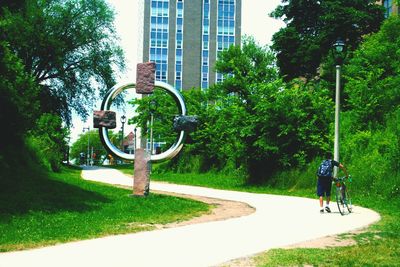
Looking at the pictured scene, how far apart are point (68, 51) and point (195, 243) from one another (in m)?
37.3

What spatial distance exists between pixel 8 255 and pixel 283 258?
3.99 metres

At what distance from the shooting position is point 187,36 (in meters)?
90.0

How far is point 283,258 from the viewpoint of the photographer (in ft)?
22.6

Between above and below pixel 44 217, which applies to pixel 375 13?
above

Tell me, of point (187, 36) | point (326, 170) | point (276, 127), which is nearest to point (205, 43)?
point (187, 36)

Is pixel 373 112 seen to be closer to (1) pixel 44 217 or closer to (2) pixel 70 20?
(1) pixel 44 217

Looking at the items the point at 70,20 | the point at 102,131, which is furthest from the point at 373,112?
the point at 70,20

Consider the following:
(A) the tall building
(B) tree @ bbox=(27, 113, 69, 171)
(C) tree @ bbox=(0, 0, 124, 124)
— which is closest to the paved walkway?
(B) tree @ bbox=(27, 113, 69, 171)

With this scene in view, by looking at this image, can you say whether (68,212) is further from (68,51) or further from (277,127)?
(68,51)

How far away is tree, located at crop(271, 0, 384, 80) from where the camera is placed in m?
38.4

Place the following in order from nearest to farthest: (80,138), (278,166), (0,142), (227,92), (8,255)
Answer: (8,255) → (0,142) → (278,166) → (227,92) → (80,138)

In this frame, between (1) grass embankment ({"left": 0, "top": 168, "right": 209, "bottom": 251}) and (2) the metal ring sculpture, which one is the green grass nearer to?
(1) grass embankment ({"left": 0, "top": 168, "right": 209, "bottom": 251})

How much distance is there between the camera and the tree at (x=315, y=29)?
126ft

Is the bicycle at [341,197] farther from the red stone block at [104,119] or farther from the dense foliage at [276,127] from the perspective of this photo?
the dense foliage at [276,127]
